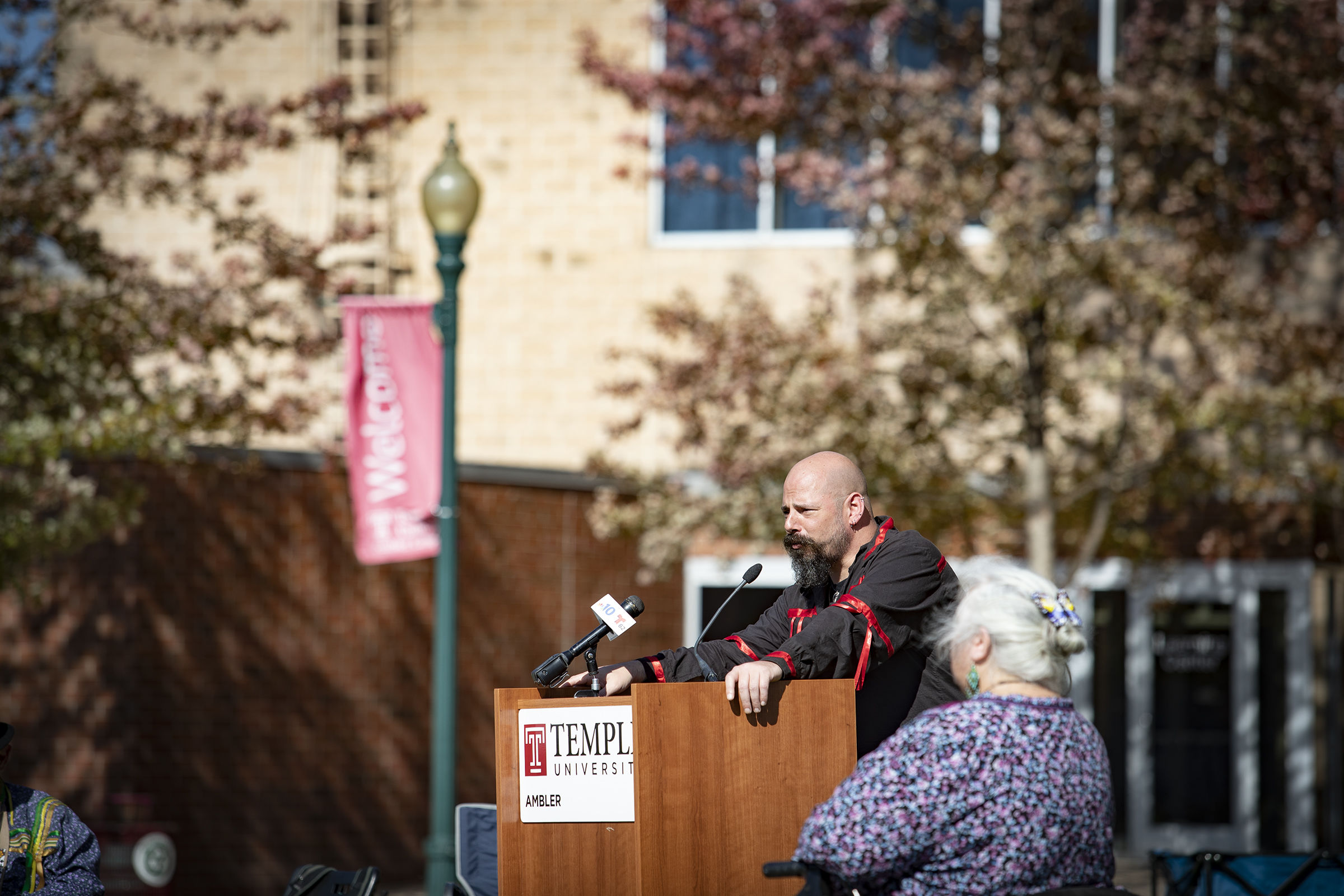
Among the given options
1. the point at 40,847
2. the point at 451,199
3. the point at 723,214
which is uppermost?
the point at 723,214

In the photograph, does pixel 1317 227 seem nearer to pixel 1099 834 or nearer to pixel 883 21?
pixel 883 21

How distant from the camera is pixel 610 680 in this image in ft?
13.6

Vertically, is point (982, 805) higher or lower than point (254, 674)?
higher

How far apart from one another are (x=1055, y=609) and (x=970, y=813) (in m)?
0.54

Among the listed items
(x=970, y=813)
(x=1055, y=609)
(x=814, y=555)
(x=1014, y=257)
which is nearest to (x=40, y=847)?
(x=814, y=555)

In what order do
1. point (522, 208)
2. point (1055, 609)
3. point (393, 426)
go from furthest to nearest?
1. point (522, 208)
2. point (393, 426)
3. point (1055, 609)

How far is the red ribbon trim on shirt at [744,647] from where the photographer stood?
4.36 meters

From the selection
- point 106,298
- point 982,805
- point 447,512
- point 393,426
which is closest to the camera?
point 982,805

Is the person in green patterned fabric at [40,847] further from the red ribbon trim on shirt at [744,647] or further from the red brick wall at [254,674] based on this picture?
the red brick wall at [254,674]

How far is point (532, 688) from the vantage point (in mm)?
3996

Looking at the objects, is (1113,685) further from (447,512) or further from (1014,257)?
(447,512)

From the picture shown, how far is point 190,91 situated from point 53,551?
22.5 ft

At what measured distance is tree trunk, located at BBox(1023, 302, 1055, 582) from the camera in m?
10.5

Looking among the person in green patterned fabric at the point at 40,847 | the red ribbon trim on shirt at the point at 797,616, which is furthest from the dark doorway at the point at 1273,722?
the person in green patterned fabric at the point at 40,847
